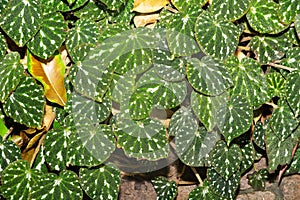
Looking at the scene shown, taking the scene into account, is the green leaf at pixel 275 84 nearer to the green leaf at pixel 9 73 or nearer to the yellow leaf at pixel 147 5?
the yellow leaf at pixel 147 5

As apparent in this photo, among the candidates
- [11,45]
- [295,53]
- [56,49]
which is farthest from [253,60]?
[11,45]

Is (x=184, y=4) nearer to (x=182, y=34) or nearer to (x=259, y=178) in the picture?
(x=182, y=34)

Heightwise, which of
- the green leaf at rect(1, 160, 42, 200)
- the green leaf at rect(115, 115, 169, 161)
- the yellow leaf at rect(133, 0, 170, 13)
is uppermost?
the yellow leaf at rect(133, 0, 170, 13)

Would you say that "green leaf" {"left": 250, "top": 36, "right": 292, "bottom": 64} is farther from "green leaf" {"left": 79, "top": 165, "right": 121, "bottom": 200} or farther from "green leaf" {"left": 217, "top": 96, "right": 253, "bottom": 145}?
"green leaf" {"left": 79, "top": 165, "right": 121, "bottom": 200}

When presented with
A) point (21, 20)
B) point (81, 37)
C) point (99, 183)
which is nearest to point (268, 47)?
point (81, 37)

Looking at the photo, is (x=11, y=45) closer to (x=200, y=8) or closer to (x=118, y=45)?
(x=118, y=45)

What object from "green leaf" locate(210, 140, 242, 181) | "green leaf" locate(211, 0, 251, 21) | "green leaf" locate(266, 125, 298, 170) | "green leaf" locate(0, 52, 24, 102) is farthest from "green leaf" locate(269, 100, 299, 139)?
"green leaf" locate(0, 52, 24, 102)
